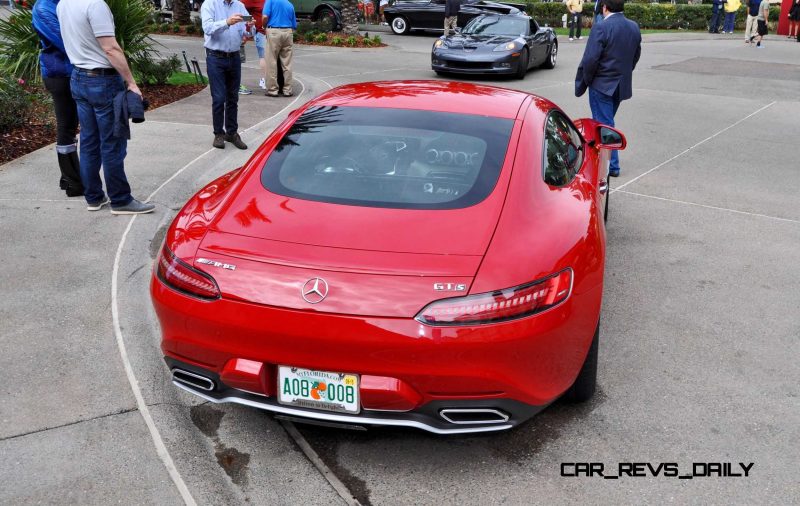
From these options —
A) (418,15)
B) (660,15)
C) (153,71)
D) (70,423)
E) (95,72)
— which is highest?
(660,15)

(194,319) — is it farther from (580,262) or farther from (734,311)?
(734,311)

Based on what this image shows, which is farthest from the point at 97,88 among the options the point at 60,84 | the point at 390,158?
the point at 390,158

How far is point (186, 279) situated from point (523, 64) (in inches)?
540

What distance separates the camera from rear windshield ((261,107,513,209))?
3631 millimetres

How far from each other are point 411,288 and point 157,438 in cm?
145

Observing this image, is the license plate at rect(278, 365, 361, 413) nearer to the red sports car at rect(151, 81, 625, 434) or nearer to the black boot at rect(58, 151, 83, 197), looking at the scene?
the red sports car at rect(151, 81, 625, 434)

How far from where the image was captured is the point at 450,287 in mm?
3004

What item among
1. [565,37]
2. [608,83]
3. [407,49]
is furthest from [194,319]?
[565,37]

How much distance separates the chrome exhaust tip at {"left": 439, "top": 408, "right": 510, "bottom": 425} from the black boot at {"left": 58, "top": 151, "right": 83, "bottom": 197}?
5.07 meters

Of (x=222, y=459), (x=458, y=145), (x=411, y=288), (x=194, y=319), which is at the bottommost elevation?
(x=222, y=459)

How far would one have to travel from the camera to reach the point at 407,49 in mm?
22188

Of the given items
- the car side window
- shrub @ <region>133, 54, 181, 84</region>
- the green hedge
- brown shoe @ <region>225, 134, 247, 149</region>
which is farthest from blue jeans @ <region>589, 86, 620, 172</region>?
the green hedge

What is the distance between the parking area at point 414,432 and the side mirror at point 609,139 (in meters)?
0.92

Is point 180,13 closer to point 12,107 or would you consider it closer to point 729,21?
point 12,107
